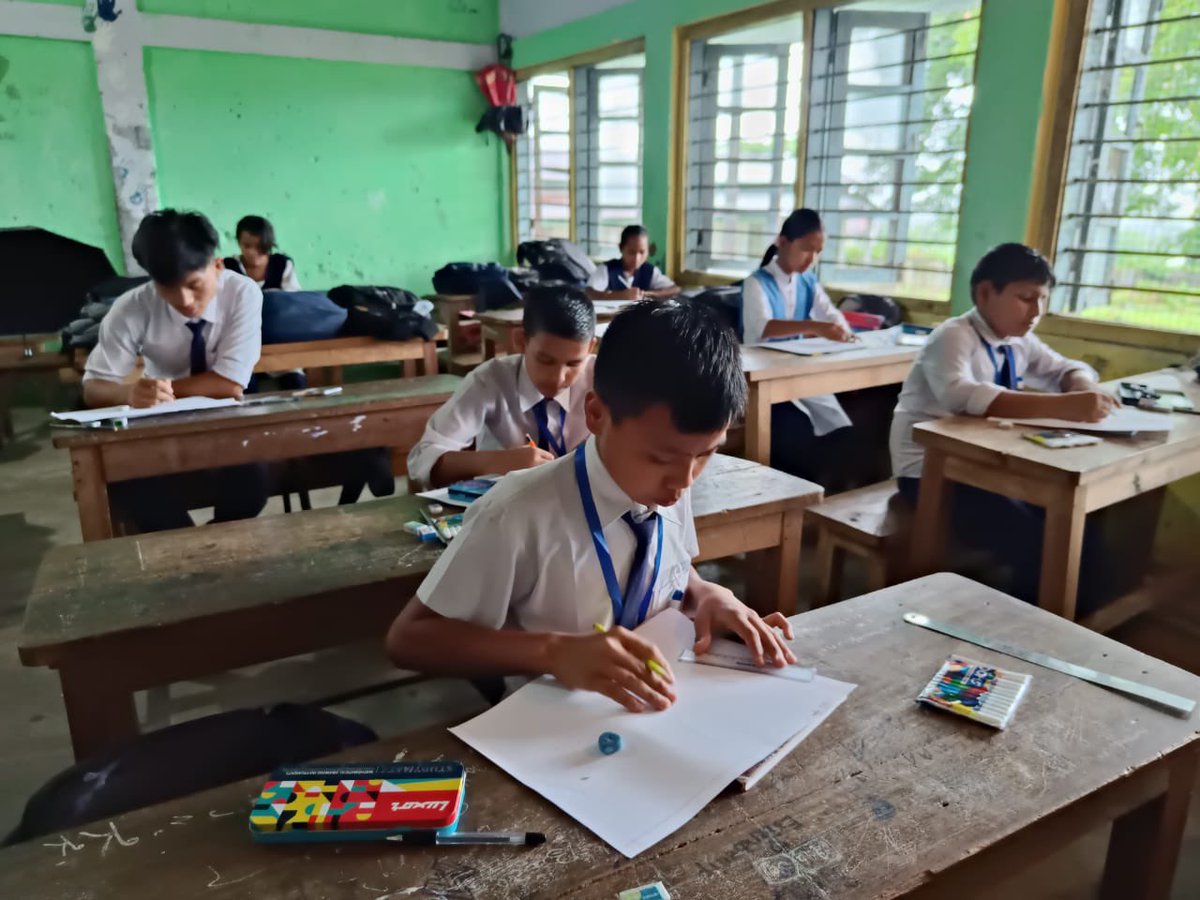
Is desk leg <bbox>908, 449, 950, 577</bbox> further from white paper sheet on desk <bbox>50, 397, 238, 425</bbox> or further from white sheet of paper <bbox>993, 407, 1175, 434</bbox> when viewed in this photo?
white paper sheet on desk <bbox>50, 397, 238, 425</bbox>

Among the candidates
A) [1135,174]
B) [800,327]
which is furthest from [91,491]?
[1135,174]

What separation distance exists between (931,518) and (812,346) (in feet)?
3.81

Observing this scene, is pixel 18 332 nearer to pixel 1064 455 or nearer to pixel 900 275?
pixel 900 275

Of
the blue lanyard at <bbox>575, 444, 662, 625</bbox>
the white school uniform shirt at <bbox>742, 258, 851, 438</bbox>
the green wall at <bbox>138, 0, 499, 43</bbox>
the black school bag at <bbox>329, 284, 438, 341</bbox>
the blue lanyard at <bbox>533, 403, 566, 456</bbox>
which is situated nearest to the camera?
the blue lanyard at <bbox>575, 444, 662, 625</bbox>

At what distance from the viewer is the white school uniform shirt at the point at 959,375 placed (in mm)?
2347

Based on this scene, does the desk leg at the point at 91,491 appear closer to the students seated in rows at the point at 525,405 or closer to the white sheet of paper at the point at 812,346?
the students seated in rows at the point at 525,405

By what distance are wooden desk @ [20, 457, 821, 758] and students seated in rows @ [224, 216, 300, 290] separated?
11.9ft

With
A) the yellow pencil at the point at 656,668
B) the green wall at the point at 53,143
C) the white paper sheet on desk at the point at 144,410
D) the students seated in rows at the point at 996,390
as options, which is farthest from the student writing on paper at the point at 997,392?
the green wall at the point at 53,143

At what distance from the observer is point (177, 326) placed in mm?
2680

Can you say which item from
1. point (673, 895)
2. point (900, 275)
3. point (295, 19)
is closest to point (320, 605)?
point (673, 895)

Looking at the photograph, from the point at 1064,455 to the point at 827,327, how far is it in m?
1.69

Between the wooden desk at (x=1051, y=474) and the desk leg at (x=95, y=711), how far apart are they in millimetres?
1830

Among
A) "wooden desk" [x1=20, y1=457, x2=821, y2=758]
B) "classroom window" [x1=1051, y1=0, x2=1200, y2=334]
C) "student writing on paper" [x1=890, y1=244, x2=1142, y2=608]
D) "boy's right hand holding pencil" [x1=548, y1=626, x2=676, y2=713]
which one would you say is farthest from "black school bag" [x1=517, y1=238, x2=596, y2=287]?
"boy's right hand holding pencil" [x1=548, y1=626, x2=676, y2=713]

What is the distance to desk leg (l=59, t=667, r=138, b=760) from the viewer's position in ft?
4.04
